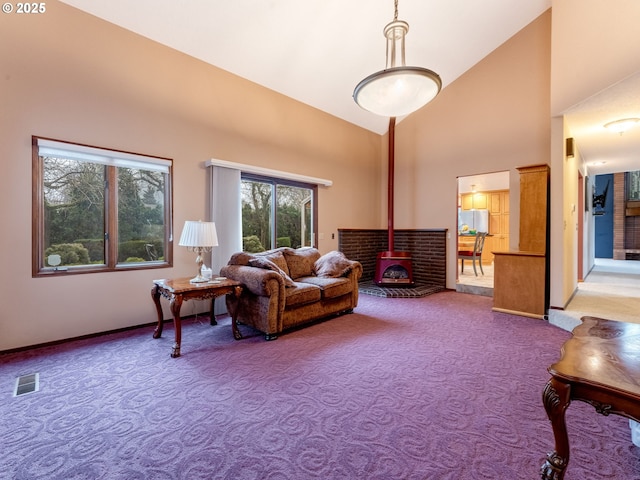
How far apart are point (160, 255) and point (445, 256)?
523 cm

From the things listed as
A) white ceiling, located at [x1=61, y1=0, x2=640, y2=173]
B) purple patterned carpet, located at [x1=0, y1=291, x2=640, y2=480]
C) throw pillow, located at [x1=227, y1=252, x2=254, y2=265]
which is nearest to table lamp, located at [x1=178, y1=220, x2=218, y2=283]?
throw pillow, located at [x1=227, y1=252, x2=254, y2=265]

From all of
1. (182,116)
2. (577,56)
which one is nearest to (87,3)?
(182,116)

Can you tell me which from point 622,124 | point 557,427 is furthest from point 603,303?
point 557,427

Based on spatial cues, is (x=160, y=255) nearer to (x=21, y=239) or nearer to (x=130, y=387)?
(x=21, y=239)

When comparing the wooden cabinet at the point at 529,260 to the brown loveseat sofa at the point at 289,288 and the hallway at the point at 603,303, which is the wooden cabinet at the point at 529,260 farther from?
the brown loveseat sofa at the point at 289,288

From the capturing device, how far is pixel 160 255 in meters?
3.93

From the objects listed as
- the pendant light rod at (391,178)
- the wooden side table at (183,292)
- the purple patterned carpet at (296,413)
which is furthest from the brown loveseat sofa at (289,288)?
the pendant light rod at (391,178)

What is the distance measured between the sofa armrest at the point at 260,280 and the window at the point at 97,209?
128cm

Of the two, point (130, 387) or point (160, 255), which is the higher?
point (160, 255)

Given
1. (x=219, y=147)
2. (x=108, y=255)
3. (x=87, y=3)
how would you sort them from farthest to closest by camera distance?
(x=219, y=147) < (x=108, y=255) < (x=87, y=3)

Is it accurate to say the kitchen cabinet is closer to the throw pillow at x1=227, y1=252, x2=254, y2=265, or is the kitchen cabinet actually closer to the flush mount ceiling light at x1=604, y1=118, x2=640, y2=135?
the flush mount ceiling light at x1=604, y1=118, x2=640, y2=135

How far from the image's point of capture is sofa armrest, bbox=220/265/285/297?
10.3 ft

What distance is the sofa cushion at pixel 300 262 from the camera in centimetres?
425

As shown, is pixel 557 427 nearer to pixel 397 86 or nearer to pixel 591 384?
pixel 591 384
